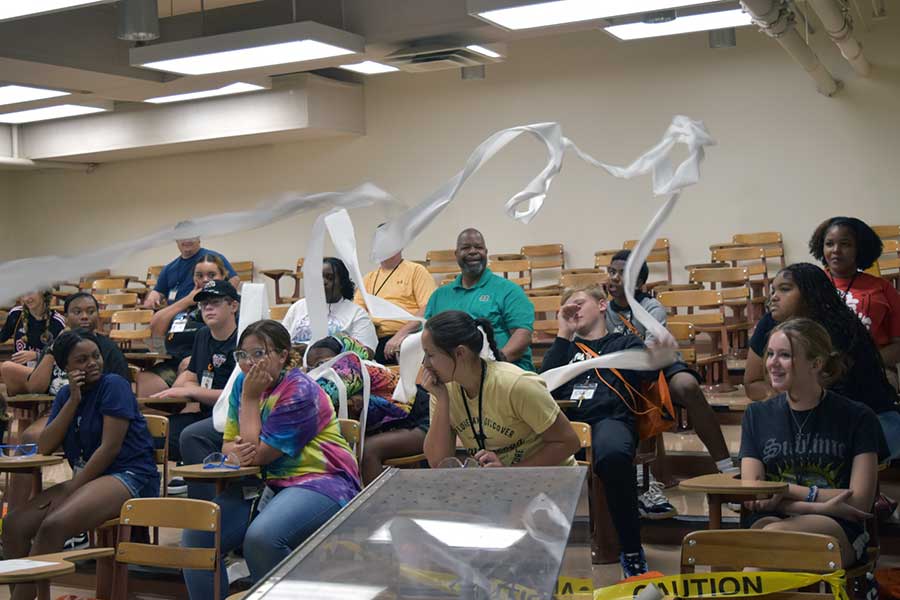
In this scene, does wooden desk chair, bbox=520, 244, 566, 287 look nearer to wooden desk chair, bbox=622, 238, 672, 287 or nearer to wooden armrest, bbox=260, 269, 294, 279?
wooden desk chair, bbox=622, 238, 672, 287

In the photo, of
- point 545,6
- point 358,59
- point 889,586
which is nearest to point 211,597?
point 889,586

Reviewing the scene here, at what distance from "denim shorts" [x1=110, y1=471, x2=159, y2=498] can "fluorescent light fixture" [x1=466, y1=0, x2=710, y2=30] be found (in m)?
3.92

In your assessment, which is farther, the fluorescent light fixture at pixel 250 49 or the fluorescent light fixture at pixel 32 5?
the fluorescent light fixture at pixel 250 49

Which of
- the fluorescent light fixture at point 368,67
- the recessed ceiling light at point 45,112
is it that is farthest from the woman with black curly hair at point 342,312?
the recessed ceiling light at point 45,112

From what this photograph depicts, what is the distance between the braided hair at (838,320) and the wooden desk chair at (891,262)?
4.72 metres

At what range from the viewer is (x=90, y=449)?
13.9 ft

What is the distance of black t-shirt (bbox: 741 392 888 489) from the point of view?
309 cm

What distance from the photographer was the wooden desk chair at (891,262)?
8.34m

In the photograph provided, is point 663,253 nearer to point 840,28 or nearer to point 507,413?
point 840,28

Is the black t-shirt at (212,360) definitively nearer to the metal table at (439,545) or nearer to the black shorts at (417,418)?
the black shorts at (417,418)

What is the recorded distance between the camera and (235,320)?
5.23m

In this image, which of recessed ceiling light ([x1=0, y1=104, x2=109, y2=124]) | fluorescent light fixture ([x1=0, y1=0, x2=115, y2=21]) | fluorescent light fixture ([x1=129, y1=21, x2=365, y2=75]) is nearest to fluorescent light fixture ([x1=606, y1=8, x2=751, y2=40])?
fluorescent light fixture ([x1=129, y1=21, x2=365, y2=75])

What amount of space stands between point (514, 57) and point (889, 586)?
862 centimetres

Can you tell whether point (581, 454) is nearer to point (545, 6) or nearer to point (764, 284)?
point (545, 6)
